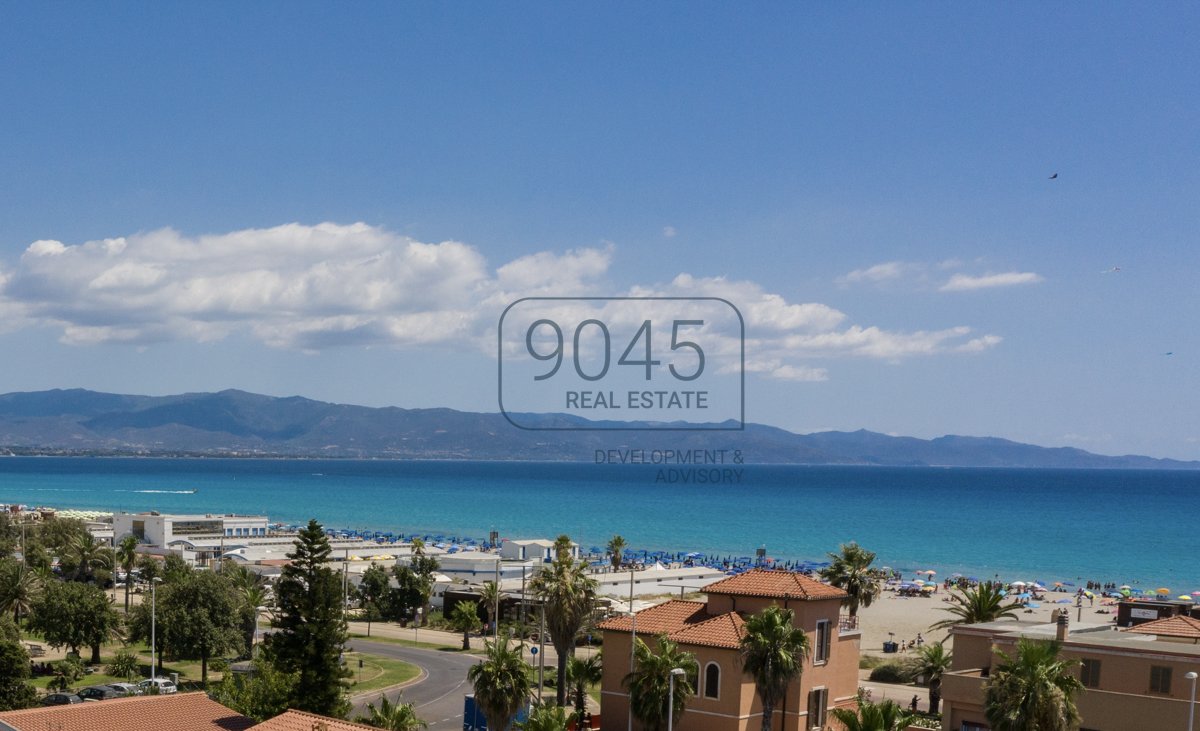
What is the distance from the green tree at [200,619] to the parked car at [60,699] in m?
8.49

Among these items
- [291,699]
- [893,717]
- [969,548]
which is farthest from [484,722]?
[969,548]

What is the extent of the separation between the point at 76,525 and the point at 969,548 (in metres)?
114

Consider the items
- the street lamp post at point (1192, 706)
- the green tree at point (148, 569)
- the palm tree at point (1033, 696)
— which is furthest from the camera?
the green tree at point (148, 569)

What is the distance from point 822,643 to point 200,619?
28441 millimetres

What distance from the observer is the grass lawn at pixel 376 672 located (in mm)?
48906

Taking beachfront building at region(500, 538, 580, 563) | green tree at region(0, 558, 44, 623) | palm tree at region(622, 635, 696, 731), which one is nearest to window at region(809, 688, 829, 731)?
palm tree at region(622, 635, 696, 731)

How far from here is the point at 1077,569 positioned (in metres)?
134

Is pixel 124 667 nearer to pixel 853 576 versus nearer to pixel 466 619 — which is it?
pixel 466 619

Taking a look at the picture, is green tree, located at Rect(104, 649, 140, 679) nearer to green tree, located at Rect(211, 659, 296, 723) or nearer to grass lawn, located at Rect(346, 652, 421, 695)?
grass lawn, located at Rect(346, 652, 421, 695)

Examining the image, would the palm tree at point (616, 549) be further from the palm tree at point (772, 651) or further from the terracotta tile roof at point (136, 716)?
the terracotta tile roof at point (136, 716)

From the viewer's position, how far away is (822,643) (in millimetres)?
36906

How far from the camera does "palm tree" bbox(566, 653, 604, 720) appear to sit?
4050 centimetres

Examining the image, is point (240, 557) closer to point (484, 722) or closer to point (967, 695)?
point (484, 722)

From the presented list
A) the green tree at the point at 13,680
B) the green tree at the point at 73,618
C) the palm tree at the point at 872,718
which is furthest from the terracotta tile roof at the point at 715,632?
the green tree at the point at 73,618
